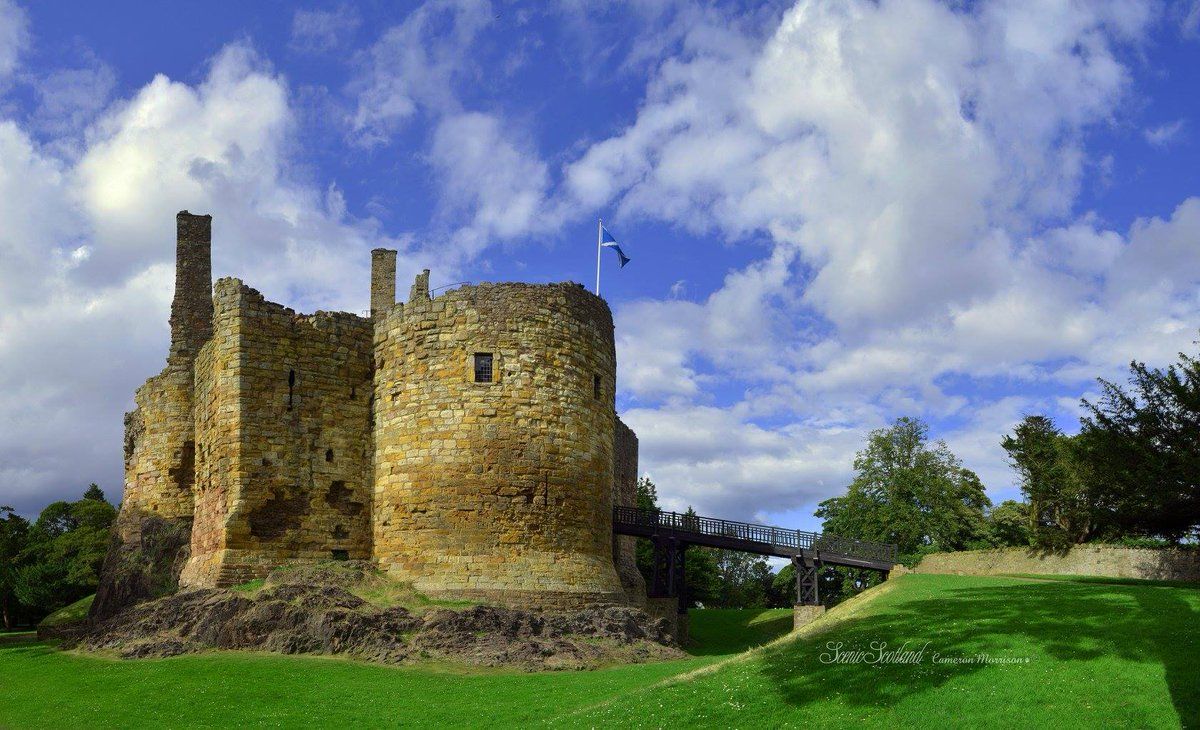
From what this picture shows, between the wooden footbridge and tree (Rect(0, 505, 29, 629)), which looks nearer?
the wooden footbridge

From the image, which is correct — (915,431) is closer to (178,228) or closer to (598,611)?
(598,611)

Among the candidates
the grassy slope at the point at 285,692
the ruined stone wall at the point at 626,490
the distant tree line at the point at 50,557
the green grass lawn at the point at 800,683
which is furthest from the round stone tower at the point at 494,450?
the distant tree line at the point at 50,557

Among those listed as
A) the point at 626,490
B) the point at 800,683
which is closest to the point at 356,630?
the point at 800,683

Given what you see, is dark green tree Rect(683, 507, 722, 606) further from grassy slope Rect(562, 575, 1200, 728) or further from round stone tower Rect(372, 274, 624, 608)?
grassy slope Rect(562, 575, 1200, 728)

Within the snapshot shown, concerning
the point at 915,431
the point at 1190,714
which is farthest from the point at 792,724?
the point at 915,431

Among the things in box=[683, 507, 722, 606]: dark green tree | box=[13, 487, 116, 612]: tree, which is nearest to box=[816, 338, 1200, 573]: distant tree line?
box=[683, 507, 722, 606]: dark green tree

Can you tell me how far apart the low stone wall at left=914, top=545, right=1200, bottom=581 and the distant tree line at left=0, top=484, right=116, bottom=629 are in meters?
35.3

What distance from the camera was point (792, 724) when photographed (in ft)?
40.1

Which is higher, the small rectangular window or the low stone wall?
the small rectangular window

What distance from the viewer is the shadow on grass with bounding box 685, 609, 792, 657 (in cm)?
3222

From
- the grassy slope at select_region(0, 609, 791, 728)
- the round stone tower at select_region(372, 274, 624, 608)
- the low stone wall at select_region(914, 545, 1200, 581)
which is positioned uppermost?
the round stone tower at select_region(372, 274, 624, 608)

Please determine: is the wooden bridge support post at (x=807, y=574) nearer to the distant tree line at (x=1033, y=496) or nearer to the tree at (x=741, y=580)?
the distant tree line at (x=1033, y=496)

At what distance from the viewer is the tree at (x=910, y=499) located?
4928 cm

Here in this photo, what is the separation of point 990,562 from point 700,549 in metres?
27.6
